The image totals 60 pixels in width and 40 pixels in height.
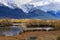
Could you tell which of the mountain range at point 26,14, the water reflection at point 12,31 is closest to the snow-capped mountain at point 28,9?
the mountain range at point 26,14

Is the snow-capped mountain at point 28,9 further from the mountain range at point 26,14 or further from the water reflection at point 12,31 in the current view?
the water reflection at point 12,31

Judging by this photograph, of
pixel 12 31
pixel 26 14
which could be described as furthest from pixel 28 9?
pixel 12 31

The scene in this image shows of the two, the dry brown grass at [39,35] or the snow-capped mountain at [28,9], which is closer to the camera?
the dry brown grass at [39,35]

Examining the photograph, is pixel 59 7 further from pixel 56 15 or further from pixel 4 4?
pixel 4 4

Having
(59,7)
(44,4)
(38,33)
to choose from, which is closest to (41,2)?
(44,4)

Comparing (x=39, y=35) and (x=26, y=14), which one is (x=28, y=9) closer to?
(x=26, y=14)

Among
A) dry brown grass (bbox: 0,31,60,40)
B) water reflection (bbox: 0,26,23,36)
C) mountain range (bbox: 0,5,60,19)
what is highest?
mountain range (bbox: 0,5,60,19)

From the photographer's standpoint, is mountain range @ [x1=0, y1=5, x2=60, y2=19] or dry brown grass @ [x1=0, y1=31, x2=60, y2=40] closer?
dry brown grass @ [x1=0, y1=31, x2=60, y2=40]

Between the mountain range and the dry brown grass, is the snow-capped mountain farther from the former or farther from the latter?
the dry brown grass

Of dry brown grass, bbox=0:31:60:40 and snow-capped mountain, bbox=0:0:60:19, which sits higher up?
snow-capped mountain, bbox=0:0:60:19

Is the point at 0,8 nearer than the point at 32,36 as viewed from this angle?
No

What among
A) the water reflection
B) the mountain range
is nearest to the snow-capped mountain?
the mountain range

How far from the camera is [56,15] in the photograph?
2.67 meters

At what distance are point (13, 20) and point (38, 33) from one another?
13.6 inches
